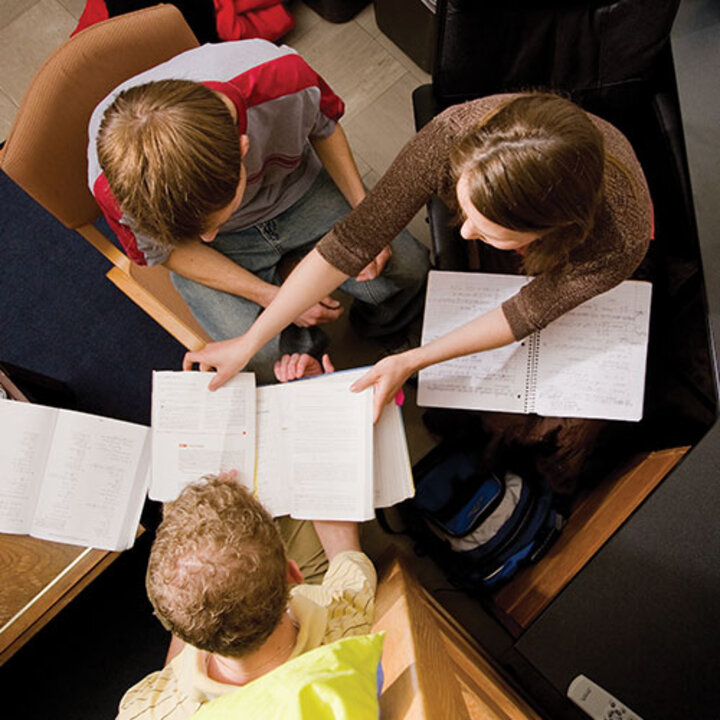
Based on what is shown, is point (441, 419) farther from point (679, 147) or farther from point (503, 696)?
point (679, 147)

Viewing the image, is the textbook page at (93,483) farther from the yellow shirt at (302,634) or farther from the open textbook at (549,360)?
the open textbook at (549,360)

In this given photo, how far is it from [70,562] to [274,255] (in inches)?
29.9

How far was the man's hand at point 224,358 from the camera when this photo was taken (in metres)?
1.23

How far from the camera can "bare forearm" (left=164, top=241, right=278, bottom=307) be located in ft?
4.19

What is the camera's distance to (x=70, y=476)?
3.84 feet

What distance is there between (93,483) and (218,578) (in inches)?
19.9

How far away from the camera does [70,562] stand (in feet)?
3.74

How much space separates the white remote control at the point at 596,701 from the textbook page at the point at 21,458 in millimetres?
1014

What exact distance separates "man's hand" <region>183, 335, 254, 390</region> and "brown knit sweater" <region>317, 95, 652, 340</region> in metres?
0.25

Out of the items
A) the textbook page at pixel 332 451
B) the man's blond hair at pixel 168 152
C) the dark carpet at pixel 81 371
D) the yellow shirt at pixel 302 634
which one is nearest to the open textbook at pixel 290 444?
the textbook page at pixel 332 451

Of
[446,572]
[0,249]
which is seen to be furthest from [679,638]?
[0,249]

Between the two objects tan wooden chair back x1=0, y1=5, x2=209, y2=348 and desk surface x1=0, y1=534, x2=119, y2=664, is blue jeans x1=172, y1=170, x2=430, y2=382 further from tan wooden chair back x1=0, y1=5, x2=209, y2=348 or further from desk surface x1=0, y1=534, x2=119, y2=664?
desk surface x1=0, y1=534, x2=119, y2=664

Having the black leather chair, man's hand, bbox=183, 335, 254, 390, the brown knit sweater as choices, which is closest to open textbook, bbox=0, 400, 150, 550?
man's hand, bbox=183, 335, 254, 390

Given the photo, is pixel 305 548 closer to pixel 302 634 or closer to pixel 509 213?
pixel 302 634
